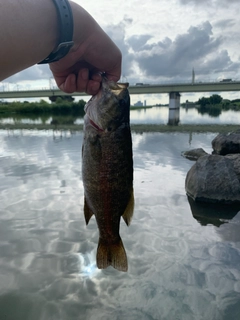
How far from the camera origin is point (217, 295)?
4793 mm

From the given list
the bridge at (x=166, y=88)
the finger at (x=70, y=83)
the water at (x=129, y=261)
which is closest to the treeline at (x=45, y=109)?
the bridge at (x=166, y=88)

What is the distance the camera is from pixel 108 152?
2822 millimetres

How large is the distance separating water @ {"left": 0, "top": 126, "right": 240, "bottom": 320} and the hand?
3629 mm

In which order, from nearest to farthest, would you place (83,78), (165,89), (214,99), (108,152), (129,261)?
(108,152)
(83,78)
(129,261)
(165,89)
(214,99)

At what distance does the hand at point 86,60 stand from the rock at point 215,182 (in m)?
6.53

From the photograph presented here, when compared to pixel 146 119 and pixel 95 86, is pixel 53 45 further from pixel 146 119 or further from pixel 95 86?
pixel 146 119

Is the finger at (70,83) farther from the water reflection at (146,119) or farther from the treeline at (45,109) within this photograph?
the treeline at (45,109)

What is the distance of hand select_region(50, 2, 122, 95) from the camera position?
259 centimetres

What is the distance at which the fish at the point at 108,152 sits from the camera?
9.25 feet

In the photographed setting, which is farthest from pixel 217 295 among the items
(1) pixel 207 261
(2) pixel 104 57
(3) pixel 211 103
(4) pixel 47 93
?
(3) pixel 211 103

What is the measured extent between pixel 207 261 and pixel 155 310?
178 cm

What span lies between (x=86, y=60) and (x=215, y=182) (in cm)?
698

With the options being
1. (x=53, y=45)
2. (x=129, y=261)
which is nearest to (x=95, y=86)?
(x=53, y=45)

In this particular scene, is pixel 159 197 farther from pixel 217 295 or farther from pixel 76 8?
pixel 76 8
